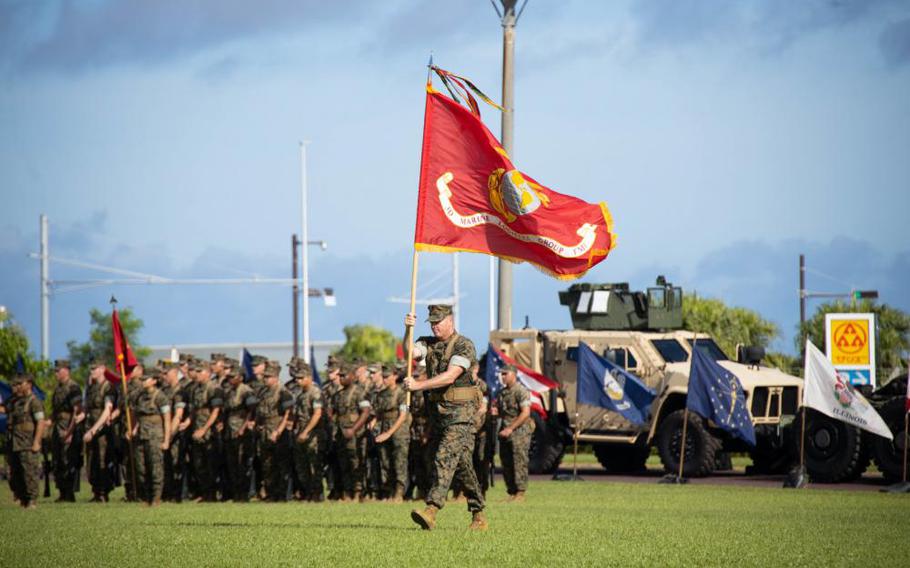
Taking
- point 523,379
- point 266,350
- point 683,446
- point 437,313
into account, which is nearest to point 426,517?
point 437,313

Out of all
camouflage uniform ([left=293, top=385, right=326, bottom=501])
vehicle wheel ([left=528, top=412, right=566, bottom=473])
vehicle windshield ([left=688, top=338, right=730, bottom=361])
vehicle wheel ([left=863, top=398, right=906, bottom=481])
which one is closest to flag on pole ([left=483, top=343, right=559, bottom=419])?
vehicle wheel ([left=528, top=412, right=566, bottom=473])

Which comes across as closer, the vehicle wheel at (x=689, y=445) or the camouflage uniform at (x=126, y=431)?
the camouflage uniform at (x=126, y=431)

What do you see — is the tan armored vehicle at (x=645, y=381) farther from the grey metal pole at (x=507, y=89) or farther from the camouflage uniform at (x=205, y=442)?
the camouflage uniform at (x=205, y=442)

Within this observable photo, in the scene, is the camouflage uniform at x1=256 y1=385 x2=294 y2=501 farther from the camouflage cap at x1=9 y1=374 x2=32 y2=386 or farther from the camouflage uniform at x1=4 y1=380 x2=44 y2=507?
the camouflage cap at x1=9 y1=374 x2=32 y2=386

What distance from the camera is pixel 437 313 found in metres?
12.5

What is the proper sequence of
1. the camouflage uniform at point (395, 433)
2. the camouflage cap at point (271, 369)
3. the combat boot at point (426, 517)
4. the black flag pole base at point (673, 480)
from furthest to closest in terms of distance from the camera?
the black flag pole base at point (673, 480) < the camouflage cap at point (271, 369) < the camouflage uniform at point (395, 433) < the combat boot at point (426, 517)

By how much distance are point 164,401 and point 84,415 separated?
8.35ft

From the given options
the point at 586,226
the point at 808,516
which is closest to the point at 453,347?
the point at 586,226

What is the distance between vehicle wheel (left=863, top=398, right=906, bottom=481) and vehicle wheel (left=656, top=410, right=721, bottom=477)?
8.78 ft

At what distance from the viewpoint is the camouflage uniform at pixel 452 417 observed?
1241 cm

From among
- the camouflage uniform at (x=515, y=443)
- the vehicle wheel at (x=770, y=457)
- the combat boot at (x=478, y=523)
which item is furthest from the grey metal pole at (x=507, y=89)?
the combat boot at (x=478, y=523)

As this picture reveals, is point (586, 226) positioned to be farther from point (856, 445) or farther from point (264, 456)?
point (856, 445)

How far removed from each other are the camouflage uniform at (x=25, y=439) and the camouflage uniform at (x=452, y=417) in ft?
24.1

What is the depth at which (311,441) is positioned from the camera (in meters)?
19.4
